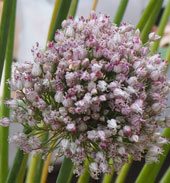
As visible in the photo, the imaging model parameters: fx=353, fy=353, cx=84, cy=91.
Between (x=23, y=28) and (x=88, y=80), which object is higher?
(x=88, y=80)

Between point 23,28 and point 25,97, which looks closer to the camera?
point 25,97

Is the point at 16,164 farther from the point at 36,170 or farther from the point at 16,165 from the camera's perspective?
the point at 36,170

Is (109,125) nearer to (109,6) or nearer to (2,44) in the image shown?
(2,44)

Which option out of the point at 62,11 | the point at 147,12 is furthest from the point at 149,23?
the point at 62,11

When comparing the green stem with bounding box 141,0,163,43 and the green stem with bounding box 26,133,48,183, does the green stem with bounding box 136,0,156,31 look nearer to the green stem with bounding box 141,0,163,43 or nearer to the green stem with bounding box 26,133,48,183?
the green stem with bounding box 141,0,163,43

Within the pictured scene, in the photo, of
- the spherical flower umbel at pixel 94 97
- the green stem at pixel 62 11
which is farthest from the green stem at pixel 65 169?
the green stem at pixel 62 11

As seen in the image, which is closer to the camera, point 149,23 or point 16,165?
point 16,165

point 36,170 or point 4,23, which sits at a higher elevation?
point 4,23

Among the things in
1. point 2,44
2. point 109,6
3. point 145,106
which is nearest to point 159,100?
point 145,106

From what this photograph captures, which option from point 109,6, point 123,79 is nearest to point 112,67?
point 123,79

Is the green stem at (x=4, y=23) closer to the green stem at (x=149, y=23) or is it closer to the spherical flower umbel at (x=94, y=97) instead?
the spherical flower umbel at (x=94, y=97)
